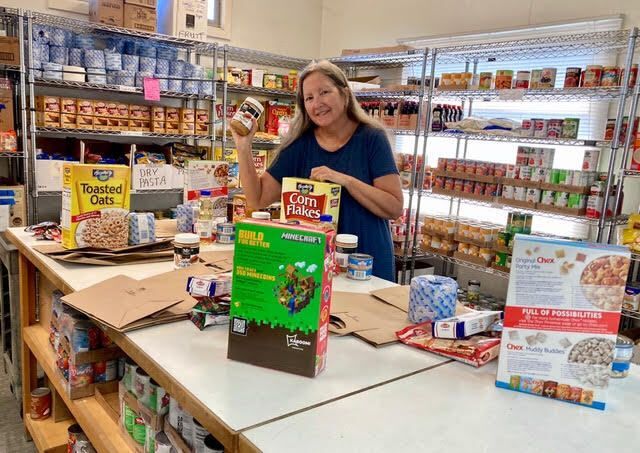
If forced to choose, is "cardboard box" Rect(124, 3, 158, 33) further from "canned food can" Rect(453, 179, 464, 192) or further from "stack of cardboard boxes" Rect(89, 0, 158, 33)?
"canned food can" Rect(453, 179, 464, 192)

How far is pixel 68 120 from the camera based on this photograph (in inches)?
149

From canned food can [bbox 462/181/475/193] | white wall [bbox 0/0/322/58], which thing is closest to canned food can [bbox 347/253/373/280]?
canned food can [bbox 462/181/475/193]

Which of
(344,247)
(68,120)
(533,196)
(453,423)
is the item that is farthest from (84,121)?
(453,423)

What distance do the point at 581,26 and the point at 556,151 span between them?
87 cm

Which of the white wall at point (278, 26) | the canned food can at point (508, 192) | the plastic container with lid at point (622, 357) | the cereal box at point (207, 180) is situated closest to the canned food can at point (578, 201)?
the canned food can at point (508, 192)

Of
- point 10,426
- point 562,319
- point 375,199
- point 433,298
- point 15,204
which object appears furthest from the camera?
point 15,204

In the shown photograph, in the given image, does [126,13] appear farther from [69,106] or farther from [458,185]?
[458,185]

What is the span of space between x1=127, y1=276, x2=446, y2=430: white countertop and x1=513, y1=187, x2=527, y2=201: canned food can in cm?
272

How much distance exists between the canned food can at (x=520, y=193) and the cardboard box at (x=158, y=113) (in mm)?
2743

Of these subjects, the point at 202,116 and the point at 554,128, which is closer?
the point at 554,128

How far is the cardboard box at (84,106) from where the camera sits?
3805 millimetres

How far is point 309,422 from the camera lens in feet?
3.06

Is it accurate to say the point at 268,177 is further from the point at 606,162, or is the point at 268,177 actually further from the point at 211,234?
the point at 606,162

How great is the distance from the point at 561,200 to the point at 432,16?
79.3 inches
